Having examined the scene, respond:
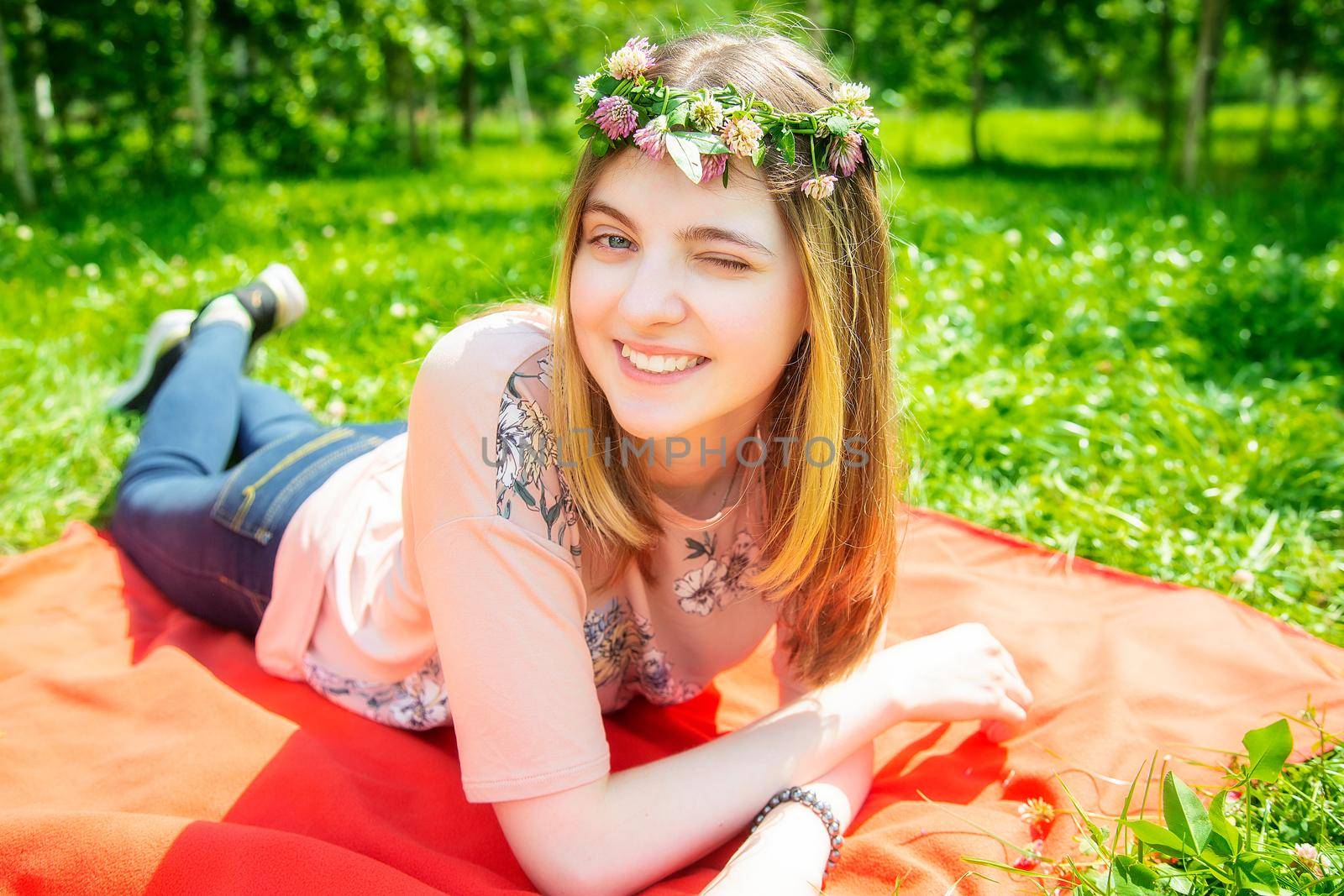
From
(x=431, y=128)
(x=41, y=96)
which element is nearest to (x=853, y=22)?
(x=431, y=128)

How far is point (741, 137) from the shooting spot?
1526 millimetres

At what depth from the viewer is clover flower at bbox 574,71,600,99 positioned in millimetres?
1681

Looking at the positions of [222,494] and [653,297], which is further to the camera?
[222,494]

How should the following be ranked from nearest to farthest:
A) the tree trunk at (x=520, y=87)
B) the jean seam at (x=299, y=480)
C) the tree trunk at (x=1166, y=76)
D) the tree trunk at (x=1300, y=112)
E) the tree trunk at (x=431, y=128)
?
1. the jean seam at (x=299, y=480)
2. the tree trunk at (x=1166, y=76)
3. the tree trunk at (x=431, y=128)
4. the tree trunk at (x=1300, y=112)
5. the tree trunk at (x=520, y=87)

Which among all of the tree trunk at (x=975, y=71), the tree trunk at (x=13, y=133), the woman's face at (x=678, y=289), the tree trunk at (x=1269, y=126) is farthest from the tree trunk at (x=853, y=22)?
the woman's face at (x=678, y=289)

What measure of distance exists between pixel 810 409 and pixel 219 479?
1617 millimetres

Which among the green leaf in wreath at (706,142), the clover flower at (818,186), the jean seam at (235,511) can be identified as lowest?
the jean seam at (235,511)

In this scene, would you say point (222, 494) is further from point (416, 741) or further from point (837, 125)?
point (837, 125)

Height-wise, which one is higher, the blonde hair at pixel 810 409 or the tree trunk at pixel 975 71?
the tree trunk at pixel 975 71

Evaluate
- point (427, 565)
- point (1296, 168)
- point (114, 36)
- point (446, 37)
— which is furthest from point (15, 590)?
point (1296, 168)

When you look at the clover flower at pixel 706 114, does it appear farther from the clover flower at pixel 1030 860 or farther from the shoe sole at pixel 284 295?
the shoe sole at pixel 284 295

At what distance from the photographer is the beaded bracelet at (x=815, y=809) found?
176 centimetres

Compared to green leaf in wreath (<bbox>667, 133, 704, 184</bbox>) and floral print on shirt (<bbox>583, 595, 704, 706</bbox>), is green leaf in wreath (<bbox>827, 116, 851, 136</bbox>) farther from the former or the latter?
floral print on shirt (<bbox>583, 595, 704, 706</bbox>)
